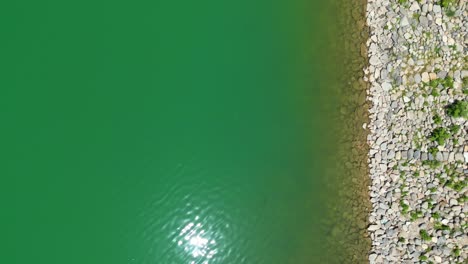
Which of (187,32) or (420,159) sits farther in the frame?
(187,32)

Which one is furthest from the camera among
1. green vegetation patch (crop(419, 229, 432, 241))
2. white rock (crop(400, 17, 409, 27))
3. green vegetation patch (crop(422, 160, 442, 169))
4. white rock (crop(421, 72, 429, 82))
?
white rock (crop(400, 17, 409, 27))

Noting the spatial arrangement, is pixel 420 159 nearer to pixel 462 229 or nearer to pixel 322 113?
pixel 462 229

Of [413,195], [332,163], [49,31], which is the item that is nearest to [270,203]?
[332,163]

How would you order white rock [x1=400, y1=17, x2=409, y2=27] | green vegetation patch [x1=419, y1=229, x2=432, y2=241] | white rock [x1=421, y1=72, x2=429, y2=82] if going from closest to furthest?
green vegetation patch [x1=419, y1=229, x2=432, y2=241] < white rock [x1=421, y1=72, x2=429, y2=82] < white rock [x1=400, y1=17, x2=409, y2=27]

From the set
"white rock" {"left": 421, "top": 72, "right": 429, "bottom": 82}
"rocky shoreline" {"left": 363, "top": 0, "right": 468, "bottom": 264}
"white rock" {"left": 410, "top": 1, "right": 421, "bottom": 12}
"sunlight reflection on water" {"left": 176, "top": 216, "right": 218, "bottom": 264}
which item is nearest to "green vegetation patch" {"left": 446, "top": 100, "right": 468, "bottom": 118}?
"rocky shoreline" {"left": 363, "top": 0, "right": 468, "bottom": 264}

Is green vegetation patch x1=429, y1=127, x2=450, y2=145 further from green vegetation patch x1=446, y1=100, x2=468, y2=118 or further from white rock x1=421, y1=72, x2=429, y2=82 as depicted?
white rock x1=421, y1=72, x2=429, y2=82

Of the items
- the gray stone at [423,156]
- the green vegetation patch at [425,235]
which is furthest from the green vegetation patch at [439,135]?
the green vegetation patch at [425,235]

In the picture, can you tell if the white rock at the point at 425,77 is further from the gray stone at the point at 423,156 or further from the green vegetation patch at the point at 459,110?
the gray stone at the point at 423,156
